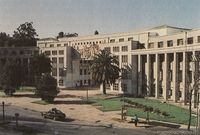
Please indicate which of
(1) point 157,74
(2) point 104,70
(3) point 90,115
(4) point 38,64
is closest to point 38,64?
(4) point 38,64

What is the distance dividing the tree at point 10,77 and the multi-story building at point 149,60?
858 inches

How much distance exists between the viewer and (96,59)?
60062mm

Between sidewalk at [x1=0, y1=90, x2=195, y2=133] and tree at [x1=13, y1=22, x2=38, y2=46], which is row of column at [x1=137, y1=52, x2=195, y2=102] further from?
tree at [x1=13, y1=22, x2=38, y2=46]

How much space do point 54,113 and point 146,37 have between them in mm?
37585

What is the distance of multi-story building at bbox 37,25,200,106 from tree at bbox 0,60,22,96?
71.5 feet

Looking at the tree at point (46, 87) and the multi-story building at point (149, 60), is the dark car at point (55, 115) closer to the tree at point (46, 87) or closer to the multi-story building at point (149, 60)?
the tree at point (46, 87)

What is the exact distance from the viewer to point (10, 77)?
193ft

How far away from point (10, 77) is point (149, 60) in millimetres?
34368

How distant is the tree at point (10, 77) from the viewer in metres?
59.0

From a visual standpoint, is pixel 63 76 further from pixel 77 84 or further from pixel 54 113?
pixel 54 113

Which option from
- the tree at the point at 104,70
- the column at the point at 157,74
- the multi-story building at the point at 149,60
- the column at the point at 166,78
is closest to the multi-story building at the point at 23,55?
the multi-story building at the point at 149,60

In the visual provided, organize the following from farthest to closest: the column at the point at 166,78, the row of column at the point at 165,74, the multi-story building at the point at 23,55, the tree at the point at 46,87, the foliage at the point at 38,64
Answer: the multi-story building at the point at 23,55 → the foliage at the point at 38,64 → the column at the point at 166,78 → the row of column at the point at 165,74 → the tree at the point at 46,87

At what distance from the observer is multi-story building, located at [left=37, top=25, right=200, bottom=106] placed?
51.2 meters

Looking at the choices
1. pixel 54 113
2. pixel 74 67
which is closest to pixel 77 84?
pixel 74 67
